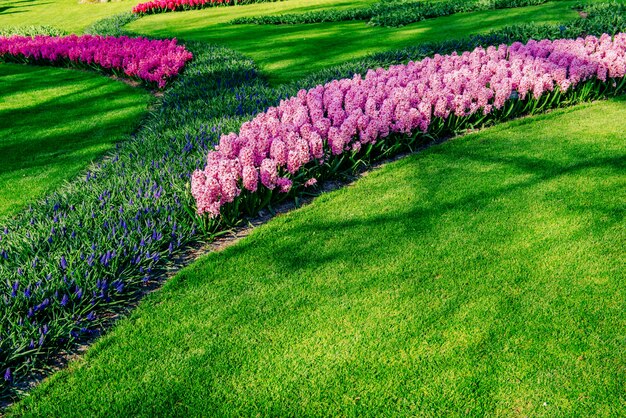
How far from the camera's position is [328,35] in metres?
14.1

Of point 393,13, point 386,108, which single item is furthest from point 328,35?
point 386,108

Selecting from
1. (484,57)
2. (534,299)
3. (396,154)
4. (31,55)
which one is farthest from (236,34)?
(534,299)

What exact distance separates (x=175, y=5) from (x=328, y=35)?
37.8 feet

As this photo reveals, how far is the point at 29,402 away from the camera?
3.43m

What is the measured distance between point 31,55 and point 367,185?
12531 mm

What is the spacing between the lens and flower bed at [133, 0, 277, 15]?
2236 centimetres

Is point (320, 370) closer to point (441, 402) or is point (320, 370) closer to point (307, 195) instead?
point (441, 402)

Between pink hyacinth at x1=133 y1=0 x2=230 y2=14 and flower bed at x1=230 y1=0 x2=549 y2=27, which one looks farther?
pink hyacinth at x1=133 y1=0 x2=230 y2=14

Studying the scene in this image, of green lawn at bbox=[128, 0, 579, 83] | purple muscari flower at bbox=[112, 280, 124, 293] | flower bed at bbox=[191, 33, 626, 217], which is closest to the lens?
purple muscari flower at bbox=[112, 280, 124, 293]

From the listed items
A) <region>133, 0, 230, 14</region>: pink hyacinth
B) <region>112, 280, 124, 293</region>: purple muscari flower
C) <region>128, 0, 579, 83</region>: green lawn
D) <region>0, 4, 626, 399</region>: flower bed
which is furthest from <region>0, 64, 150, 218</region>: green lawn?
<region>133, 0, 230, 14</region>: pink hyacinth

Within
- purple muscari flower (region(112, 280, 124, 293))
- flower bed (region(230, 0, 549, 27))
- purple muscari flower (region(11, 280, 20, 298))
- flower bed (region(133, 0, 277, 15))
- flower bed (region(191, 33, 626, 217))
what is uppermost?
flower bed (region(133, 0, 277, 15))

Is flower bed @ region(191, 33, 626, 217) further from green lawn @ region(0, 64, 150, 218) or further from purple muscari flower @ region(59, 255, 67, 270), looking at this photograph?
green lawn @ region(0, 64, 150, 218)

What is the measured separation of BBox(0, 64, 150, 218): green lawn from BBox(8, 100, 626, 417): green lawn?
3302 millimetres

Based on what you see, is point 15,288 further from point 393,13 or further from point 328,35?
point 393,13
